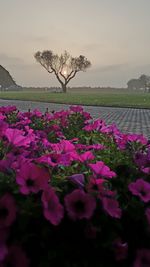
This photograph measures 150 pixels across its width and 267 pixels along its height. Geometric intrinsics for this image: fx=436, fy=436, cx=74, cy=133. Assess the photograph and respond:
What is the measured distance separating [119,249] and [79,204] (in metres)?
0.30

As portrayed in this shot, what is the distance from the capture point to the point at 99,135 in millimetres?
4754

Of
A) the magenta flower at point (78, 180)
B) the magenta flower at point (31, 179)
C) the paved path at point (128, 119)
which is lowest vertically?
the paved path at point (128, 119)

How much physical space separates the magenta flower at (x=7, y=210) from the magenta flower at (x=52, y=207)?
130 millimetres

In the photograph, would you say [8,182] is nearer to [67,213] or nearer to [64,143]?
[67,213]

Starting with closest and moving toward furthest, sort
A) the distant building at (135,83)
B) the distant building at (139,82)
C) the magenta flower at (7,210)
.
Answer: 1. the magenta flower at (7,210)
2. the distant building at (139,82)
3. the distant building at (135,83)

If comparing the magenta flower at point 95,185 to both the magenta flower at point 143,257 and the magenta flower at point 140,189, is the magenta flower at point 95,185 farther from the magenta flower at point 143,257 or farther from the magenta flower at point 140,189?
the magenta flower at point 143,257

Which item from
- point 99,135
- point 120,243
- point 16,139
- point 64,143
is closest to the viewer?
point 120,243

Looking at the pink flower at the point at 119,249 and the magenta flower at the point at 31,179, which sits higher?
the magenta flower at the point at 31,179

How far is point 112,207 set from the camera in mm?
1990

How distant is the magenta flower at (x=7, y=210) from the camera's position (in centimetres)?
180

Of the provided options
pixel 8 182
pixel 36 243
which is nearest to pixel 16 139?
pixel 8 182

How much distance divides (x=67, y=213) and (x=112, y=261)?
0.36m

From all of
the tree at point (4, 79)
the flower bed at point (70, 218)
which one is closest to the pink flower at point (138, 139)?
the flower bed at point (70, 218)

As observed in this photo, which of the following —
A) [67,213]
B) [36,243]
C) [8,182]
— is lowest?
[36,243]
